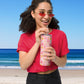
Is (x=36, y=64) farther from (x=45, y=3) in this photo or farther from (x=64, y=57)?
(x=45, y=3)

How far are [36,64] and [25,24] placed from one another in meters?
0.52

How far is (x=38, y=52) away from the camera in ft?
6.20

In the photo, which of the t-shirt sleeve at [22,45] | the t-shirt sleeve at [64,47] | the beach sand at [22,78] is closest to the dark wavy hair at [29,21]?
the t-shirt sleeve at [22,45]

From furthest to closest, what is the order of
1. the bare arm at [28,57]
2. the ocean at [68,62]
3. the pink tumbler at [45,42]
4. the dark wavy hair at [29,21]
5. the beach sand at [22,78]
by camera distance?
the ocean at [68,62] → the beach sand at [22,78] → the dark wavy hair at [29,21] → the bare arm at [28,57] → the pink tumbler at [45,42]

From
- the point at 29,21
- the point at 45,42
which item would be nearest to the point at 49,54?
the point at 45,42

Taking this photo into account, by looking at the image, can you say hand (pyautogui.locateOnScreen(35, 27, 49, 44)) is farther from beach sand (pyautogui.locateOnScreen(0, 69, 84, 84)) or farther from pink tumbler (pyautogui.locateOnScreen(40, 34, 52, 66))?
beach sand (pyautogui.locateOnScreen(0, 69, 84, 84))

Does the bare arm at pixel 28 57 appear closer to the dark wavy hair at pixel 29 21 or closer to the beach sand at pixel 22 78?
the dark wavy hair at pixel 29 21

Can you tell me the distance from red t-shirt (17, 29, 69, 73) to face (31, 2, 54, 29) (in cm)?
20

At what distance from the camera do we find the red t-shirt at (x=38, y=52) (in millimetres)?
1898

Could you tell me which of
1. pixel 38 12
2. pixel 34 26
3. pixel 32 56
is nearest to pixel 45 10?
pixel 38 12

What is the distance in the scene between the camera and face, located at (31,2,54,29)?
183cm

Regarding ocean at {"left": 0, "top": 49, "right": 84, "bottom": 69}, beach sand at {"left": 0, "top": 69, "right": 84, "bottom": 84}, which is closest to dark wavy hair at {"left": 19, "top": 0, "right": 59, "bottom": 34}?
beach sand at {"left": 0, "top": 69, "right": 84, "bottom": 84}

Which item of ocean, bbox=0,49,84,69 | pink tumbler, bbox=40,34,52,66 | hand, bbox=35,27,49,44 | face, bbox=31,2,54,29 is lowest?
ocean, bbox=0,49,84,69

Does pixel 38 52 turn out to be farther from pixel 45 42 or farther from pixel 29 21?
pixel 29 21
